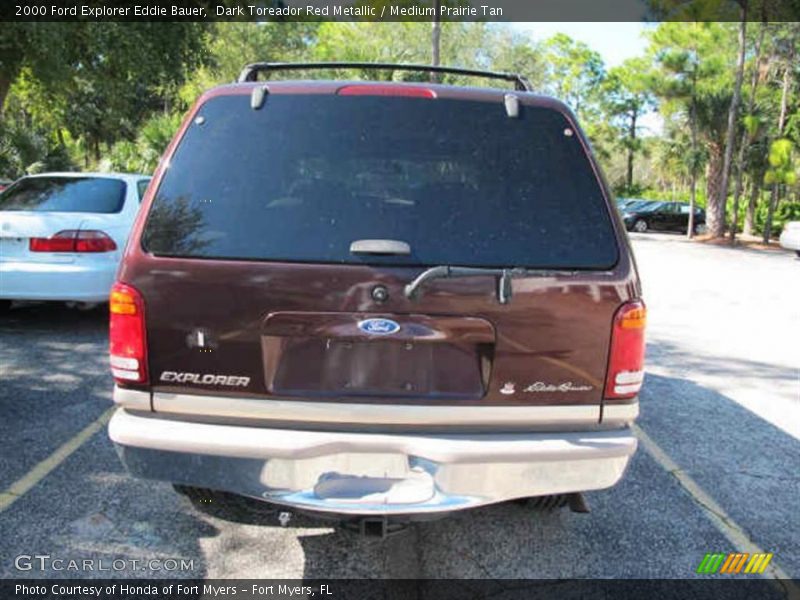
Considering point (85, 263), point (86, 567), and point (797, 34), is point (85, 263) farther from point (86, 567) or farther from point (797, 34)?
point (797, 34)

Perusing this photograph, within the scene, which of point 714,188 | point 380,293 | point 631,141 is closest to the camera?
point 380,293

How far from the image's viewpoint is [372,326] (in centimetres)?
246

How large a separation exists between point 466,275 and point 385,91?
2.73 feet

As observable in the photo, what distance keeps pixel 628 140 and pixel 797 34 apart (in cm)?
2245

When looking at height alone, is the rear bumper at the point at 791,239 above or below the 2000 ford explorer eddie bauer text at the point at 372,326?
below

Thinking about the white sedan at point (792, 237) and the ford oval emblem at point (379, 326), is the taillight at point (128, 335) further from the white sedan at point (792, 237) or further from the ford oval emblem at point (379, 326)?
the white sedan at point (792, 237)

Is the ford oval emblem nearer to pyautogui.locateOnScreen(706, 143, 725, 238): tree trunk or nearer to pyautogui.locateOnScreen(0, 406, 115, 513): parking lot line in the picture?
pyautogui.locateOnScreen(0, 406, 115, 513): parking lot line

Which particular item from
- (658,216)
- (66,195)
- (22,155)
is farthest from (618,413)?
(658,216)

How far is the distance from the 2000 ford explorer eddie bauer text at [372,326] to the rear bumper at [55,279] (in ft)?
13.6

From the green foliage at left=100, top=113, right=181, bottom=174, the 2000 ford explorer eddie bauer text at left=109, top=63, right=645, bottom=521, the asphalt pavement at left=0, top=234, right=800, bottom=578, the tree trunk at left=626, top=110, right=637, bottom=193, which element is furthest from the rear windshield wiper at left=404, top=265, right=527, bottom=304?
the tree trunk at left=626, top=110, right=637, bottom=193

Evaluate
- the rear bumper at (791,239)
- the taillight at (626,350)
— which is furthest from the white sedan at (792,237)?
the taillight at (626,350)

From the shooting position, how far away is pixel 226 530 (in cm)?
330

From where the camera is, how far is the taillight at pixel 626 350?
259 cm

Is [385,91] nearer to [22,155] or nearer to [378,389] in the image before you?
[378,389]
